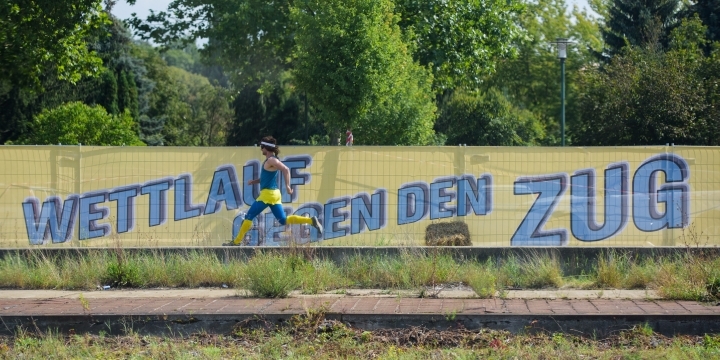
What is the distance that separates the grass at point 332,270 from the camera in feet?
32.2

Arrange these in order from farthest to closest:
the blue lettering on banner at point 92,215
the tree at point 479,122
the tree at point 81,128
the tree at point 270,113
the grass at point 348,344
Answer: the tree at point 270,113, the tree at point 479,122, the tree at point 81,128, the blue lettering on banner at point 92,215, the grass at point 348,344

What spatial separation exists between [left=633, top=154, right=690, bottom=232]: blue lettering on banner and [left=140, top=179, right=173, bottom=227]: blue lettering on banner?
24.7 feet

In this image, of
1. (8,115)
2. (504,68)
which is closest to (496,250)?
(8,115)

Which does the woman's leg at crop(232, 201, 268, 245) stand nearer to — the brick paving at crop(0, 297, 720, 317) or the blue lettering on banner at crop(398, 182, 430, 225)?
the brick paving at crop(0, 297, 720, 317)

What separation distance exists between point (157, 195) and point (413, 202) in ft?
13.4

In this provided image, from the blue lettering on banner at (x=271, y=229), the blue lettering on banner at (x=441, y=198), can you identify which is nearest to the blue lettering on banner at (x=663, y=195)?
the blue lettering on banner at (x=441, y=198)

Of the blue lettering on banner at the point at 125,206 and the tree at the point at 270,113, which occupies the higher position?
the tree at the point at 270,113

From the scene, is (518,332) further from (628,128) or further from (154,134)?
(154,134)

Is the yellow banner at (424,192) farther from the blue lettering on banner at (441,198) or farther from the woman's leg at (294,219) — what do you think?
the woman's leg at (294,219)

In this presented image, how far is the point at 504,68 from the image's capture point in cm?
5234

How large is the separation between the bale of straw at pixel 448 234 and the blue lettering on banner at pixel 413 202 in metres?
0.28

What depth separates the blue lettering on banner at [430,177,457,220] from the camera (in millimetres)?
13648

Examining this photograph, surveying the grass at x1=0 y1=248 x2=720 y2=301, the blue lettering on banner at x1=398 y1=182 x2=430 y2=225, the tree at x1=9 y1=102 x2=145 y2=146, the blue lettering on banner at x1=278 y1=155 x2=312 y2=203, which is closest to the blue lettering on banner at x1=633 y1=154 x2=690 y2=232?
the grass at x1=0 y1=248 x2=720 y2=301

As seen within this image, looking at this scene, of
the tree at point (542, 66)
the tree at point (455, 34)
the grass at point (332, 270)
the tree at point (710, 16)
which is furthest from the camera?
the tree at point (542, 66)
